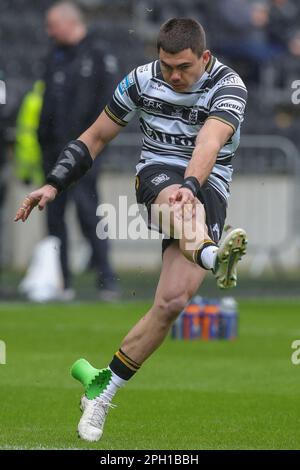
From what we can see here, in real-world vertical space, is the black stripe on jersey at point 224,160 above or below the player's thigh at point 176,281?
above

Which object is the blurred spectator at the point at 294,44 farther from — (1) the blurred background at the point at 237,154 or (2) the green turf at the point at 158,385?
(2) the green turf at the point at 158,385

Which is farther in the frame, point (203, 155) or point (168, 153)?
point (168, 153)

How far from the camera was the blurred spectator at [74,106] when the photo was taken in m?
14.3

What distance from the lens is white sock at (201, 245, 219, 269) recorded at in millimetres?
6579

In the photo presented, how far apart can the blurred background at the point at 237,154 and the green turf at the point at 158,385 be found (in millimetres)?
2570

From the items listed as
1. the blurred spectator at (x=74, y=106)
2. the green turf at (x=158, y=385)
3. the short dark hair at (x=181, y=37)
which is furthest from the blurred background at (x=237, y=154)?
the short dark hair at (x=181, y=37)

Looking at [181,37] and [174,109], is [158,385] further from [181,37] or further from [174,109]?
[181,37]

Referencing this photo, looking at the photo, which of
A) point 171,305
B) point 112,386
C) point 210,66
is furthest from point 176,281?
point 210,66

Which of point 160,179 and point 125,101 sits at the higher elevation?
point 125,101

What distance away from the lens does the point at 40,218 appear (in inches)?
728

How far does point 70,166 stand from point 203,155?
0.89m

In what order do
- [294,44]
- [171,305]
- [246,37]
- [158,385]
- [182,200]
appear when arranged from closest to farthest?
[182,200] < [171,305] < [158,385] < [246,37] < [294,44]

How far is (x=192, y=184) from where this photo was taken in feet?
21.7
